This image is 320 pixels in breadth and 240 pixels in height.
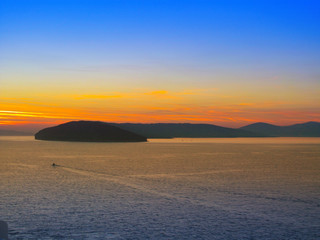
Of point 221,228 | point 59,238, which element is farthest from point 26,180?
point 221,228

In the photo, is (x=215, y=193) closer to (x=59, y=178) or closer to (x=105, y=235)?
(x=105, y=235)

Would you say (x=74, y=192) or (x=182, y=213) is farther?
(x=74, y=192)

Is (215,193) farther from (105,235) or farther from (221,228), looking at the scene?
(105,235)

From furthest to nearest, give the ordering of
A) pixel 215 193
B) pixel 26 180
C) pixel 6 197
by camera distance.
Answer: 1. pixel 26 180
2. pixel 215 193
3. pixel 6 197

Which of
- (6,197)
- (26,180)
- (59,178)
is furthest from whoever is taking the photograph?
(59,178)

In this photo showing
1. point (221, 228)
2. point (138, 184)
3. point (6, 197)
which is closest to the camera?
point (221, 228)

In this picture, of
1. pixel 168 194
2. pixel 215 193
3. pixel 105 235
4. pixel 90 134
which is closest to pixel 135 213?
Result: pixel 105 235

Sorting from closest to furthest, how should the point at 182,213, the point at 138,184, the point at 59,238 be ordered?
the point at 59,238 < the point at 182,213 < the point at 138,184

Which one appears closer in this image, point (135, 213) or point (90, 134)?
point (135, 213)
